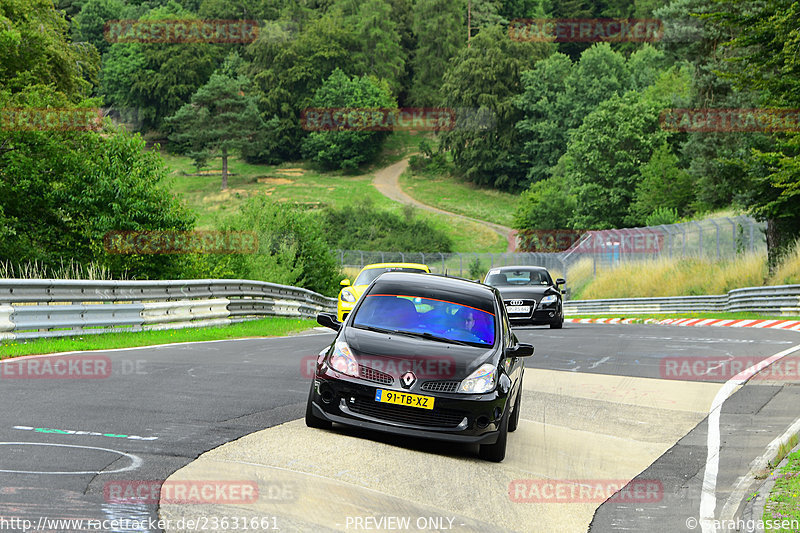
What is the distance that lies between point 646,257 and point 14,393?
39.5 m

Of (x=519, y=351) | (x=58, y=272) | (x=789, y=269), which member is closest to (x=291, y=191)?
(x=789, y=269)

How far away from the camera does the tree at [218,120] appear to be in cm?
12381

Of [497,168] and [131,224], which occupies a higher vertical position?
A: [131,224]

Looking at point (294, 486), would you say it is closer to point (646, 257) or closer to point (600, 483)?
point (600, 483)

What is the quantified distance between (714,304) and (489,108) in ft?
280

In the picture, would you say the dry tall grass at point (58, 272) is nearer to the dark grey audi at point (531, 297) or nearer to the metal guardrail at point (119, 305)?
the metal guardrail at point (119, 305)

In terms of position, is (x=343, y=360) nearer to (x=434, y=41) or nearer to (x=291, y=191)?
(x=291, y=191)

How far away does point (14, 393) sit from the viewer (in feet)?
32.0

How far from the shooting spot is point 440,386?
323 inches

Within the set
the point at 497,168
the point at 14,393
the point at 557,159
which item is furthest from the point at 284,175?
the point at 14,393

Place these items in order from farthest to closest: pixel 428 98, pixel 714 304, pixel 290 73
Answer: pixel 428 98
pixel 290 73
pixel 714 304

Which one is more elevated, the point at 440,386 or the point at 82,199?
the point at 440,386

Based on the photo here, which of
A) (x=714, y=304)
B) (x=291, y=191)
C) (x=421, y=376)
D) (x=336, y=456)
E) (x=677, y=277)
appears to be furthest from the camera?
(x=291, y=191)

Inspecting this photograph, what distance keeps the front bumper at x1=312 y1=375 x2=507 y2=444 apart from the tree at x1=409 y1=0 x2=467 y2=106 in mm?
136937
